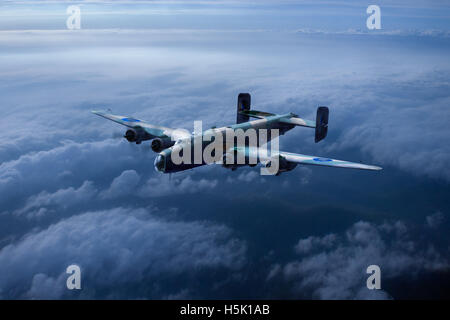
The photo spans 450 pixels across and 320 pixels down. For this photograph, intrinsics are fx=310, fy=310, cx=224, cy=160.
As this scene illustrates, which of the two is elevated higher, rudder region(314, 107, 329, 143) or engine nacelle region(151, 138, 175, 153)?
rudder region(314, 107, 329, 143)

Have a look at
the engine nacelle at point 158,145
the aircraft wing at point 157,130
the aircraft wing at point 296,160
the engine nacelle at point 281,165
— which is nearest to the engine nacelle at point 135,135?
the aircraft wing at point 157,130

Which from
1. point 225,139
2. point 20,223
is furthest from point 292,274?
point 20,223

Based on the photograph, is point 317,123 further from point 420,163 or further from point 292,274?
point 420,163

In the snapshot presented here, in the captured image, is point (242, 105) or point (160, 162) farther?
point (242, 105)

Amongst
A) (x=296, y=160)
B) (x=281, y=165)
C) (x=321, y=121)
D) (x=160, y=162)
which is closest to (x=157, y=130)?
(x=160, y=162)

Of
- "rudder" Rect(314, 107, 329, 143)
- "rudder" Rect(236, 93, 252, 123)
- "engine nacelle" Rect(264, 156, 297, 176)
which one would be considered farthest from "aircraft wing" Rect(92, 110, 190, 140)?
"rudder" Rect(314, 107, 329, 143)

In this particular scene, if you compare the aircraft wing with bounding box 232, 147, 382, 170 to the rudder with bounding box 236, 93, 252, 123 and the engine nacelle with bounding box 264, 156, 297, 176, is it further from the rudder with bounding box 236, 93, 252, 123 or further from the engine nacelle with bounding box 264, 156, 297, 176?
the rudder with bounding box 236, 93, 252, 123

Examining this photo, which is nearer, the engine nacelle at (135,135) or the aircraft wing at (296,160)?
the aircraft wing at (296,160)

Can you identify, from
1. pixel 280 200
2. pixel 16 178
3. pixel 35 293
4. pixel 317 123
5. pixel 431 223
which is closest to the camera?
pixel 317 123

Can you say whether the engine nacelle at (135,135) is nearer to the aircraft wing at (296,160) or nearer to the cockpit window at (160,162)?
the cockpit window at (160,162)

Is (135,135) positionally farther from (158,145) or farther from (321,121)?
(321,121)

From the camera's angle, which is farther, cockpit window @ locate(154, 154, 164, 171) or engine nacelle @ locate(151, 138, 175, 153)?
engine nacelle @ locate(151, 138, 175, 153)
